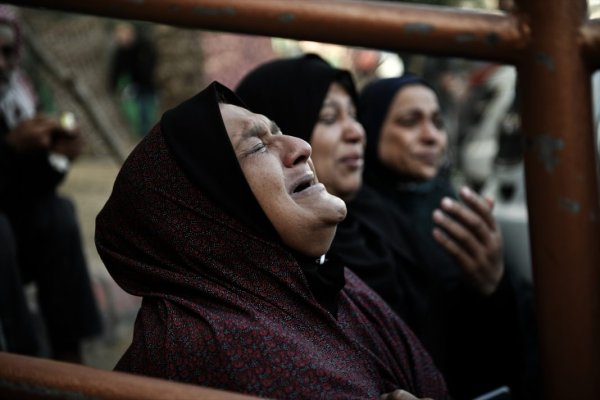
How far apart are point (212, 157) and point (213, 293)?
28 cm

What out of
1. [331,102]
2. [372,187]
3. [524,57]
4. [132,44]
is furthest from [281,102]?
[132,44]

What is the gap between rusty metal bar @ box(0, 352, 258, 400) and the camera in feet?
2.94

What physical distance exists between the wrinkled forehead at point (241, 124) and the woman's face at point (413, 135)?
1.55 m

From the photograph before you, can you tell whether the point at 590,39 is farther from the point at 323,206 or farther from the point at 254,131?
the point at 254,131

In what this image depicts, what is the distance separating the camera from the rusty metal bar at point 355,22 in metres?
1.00

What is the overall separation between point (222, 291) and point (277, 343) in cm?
15

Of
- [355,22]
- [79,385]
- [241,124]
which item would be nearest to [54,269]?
[241,124]

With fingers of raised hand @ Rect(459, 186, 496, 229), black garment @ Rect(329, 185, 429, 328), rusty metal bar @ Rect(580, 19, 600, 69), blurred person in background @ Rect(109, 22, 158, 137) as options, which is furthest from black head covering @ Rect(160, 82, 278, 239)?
blurred person in background @ Rect(109, 22, 158, 137)

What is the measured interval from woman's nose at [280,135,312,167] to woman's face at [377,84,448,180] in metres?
1.54

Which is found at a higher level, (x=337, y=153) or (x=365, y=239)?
(x=337, y=153)

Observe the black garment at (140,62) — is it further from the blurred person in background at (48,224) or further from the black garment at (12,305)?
the black garment at (12,305)

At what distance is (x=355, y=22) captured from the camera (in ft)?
3.38

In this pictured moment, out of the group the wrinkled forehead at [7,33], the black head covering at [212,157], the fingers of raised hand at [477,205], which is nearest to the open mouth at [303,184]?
the black head covering at [212,157]

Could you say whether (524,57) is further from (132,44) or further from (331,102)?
(132,44)
